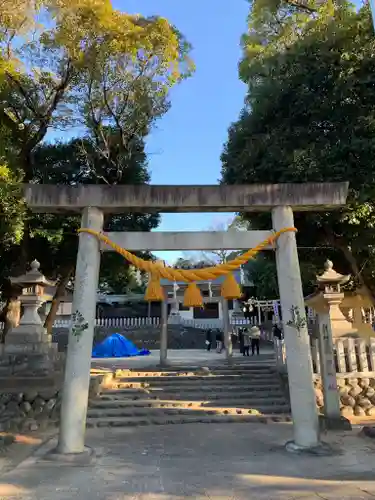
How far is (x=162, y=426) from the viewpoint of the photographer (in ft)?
27.4

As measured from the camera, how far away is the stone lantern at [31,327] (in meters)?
9.70

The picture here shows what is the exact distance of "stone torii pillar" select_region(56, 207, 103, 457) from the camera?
5.56 meters

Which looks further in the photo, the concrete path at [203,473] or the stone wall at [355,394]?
the stone wall at [355,394]

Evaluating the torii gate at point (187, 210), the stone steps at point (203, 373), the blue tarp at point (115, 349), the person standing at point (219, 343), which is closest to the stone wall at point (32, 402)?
the stone steps at point (203, 373)

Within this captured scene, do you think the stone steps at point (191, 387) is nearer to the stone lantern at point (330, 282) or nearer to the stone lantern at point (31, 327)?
the stone lantern at point (31, 327)

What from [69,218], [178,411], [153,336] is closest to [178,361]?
[178,411]

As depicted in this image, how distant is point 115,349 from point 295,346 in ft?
57.6

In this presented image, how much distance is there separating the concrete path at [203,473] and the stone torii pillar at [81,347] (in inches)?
16.2

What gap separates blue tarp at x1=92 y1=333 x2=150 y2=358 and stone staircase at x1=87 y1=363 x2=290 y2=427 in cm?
980

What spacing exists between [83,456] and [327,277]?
271 inches

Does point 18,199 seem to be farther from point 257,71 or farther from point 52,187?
point 257,71

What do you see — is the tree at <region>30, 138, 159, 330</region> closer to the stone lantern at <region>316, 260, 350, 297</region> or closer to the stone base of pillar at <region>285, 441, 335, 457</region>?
→ the stone lantern at <region>316, 260, 350, 297</region>

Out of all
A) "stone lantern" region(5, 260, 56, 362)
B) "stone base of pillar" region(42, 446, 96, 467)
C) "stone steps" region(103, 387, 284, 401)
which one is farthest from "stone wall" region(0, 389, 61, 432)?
"stone base of pillar" region(42, 446, 96, 467)

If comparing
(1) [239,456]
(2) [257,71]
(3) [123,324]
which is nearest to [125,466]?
(1) [239,456]
